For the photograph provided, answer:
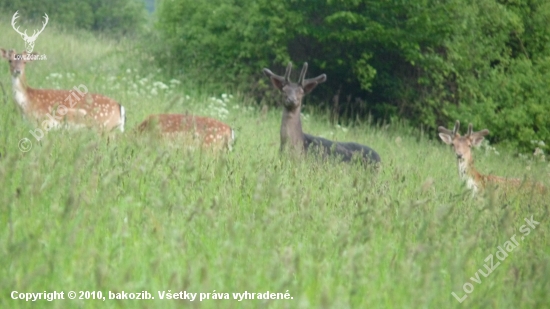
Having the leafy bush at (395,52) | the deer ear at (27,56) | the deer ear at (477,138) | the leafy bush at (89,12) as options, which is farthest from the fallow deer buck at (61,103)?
the leafy bush at (89,12)

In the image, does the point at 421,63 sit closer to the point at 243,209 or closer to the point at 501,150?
the point at 501,150

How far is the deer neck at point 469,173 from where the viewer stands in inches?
362

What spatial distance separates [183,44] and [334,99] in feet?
12.0

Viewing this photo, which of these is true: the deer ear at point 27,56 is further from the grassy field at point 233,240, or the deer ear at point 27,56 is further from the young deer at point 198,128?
the grassy field at point 233,240

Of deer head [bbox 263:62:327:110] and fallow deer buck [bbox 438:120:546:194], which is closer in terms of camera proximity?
fallow deer buck [bbox 438:120:546:194]

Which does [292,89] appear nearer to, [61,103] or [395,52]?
[61,103]

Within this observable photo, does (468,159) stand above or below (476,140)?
below

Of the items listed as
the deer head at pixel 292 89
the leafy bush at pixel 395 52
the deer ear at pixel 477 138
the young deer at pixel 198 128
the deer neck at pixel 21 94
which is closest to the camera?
the young deer at pixel 198 128

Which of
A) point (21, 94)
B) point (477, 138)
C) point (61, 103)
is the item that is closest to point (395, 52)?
point (477, 138)

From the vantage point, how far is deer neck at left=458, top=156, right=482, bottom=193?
9.20m

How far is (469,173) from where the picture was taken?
930 cm

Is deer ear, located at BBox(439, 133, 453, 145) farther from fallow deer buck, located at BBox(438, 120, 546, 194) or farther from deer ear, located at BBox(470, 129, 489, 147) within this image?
deer ear, located at BBox(470, 129, 489, 147)

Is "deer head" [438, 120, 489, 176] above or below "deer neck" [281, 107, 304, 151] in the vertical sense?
A: below

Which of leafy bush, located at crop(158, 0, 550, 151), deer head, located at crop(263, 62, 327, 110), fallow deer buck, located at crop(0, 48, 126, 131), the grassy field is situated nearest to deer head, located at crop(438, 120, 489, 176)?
deer head, located at crop(263, 62, 327, 110)
